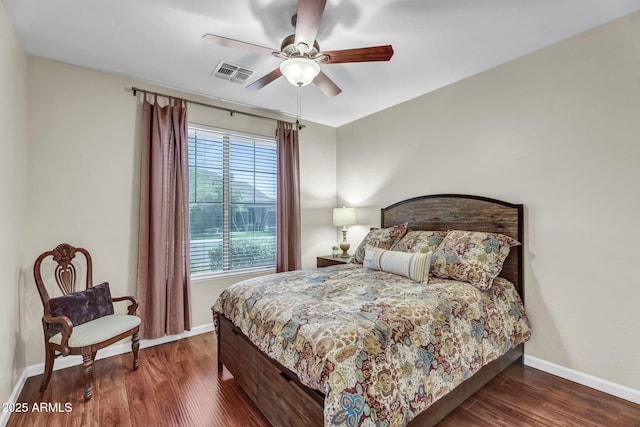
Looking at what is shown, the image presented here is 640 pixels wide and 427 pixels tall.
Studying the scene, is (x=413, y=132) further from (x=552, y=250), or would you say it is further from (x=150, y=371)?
(x=150, y=371)

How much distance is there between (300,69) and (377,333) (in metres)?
1.71

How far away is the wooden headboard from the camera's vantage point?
2627 mm

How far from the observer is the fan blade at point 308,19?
61.9 inches

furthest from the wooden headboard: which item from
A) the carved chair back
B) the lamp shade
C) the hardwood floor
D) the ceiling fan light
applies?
the carved chair back

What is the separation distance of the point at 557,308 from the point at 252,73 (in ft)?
11.1

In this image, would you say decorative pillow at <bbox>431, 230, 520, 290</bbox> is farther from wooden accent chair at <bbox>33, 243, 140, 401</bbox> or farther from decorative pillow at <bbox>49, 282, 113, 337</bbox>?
decorative pillow at <bbox>49, 282, 113, 337</bbox>

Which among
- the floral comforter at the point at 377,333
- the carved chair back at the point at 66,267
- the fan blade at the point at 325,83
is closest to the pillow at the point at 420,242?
the floral comforter at the point at 377,333

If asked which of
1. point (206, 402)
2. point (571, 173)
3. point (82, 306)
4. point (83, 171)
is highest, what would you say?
point (83, 171)

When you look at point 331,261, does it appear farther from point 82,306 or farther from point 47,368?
point 47,368

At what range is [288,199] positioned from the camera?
403 cm

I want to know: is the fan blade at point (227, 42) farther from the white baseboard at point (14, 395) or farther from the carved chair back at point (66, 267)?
the white baseboard at point (14, 395)

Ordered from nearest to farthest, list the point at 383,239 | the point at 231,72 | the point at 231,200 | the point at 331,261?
the point at 231,72 → the point at 383,239 → the point at 231,200 → the point at 331,261

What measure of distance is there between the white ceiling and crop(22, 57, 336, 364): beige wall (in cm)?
23

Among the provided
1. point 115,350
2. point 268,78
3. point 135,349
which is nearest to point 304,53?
point 268,78
